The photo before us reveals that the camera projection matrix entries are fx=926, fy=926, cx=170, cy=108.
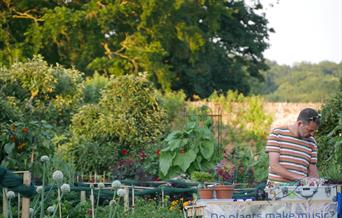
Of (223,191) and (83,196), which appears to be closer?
(223,191)

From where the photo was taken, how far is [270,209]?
21.1ft

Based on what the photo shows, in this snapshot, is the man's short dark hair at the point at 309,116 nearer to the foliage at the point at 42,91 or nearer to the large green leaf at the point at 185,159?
the large green leaf at the point at 185,159

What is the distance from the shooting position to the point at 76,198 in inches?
401

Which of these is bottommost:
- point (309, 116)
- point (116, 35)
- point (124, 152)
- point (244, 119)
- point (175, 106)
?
point (124, 152)

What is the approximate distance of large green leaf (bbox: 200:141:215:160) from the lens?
12.5 metres

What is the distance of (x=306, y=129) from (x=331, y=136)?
6083 mm

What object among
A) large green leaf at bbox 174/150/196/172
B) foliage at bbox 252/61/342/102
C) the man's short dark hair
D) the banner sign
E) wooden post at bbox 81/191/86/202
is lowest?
wooden post at bbox 81/191/86/202

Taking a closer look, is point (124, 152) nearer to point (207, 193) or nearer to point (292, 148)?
point (292, 148)

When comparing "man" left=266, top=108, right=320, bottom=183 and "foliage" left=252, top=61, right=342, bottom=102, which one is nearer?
"man" left=266, top=108, right=320, bottom=183

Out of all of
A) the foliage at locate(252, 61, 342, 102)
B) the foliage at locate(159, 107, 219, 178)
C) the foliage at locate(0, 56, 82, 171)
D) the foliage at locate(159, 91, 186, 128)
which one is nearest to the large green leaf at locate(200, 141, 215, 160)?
the foliage at locate(159, 107, 219, 178)

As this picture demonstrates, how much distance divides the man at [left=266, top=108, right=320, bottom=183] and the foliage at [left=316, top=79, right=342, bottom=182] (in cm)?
446

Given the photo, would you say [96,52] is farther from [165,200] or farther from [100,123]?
[165,200]

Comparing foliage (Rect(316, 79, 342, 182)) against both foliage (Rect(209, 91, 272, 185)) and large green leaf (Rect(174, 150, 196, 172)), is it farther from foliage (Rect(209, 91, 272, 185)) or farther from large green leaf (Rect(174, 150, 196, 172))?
foliage (Rect(209, 91, 272, 185))

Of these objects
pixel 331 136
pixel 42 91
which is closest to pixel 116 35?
pixel 42 91
